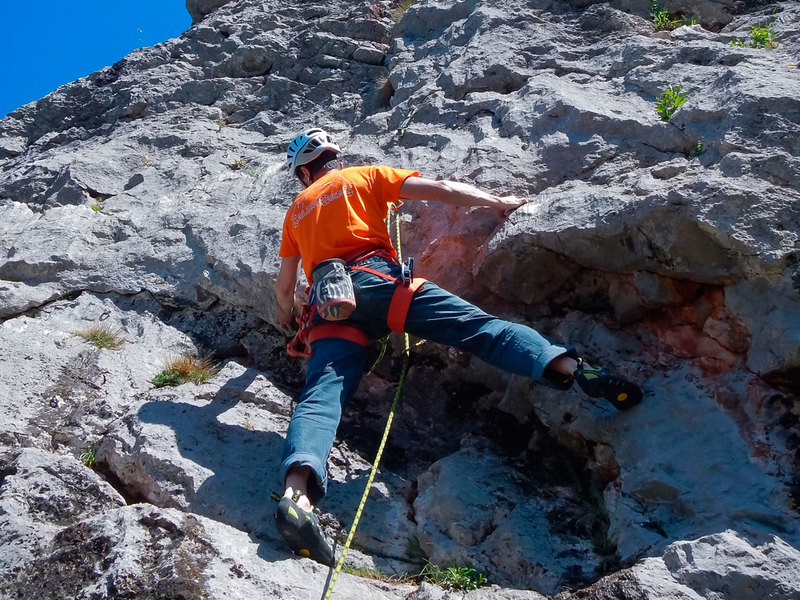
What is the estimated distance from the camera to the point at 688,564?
3.12m

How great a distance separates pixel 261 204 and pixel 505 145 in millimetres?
1973

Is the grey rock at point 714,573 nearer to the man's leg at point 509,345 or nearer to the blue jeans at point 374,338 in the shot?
the man's leg at point 509,345

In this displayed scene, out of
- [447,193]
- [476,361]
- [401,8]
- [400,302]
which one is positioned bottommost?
[476,361]

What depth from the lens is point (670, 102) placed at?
4883 mm

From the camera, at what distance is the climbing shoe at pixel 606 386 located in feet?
12.3

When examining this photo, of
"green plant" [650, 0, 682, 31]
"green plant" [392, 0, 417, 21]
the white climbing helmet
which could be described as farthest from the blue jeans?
"green plant" [392, 0, 417, 21]

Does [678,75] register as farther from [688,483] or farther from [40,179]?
[40,179]

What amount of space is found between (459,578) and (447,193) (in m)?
2.17

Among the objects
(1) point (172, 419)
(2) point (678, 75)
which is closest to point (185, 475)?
(1) point (172, 419)

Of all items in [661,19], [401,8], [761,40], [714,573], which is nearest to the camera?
[714,573]

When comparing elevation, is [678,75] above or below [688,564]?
above

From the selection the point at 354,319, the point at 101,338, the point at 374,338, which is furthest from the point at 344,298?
the point at 101,338

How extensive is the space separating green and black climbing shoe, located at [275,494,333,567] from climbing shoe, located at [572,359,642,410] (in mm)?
1481

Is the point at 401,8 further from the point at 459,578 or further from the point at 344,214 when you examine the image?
the point at 459,578
